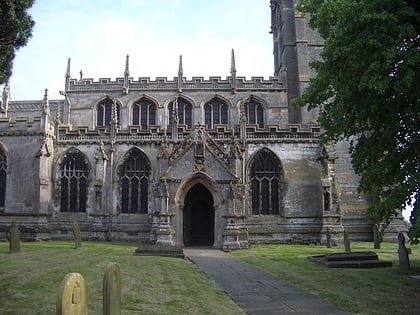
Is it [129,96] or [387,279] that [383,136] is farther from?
[129,96]

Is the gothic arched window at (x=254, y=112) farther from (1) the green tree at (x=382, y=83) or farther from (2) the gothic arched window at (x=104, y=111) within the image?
(1) the green tree at (x=382, y=83)

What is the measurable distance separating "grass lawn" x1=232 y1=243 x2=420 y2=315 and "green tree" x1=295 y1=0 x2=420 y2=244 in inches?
64.0

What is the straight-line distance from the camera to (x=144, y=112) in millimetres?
37500

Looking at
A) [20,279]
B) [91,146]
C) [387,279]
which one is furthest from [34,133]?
[387,279]

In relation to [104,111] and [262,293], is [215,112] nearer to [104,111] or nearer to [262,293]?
[104,111]

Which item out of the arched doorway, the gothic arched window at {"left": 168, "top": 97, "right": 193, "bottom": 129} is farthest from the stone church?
the gothic arched window at {"left": 168, "top": 97, "right": 193, "bottom": 129}

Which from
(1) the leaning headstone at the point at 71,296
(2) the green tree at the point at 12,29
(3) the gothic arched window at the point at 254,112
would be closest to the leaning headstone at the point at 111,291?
(1) the leaning headstone at the point at 71,296

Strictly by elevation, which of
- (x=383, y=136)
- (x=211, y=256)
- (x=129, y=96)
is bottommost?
(x=211, y=256)

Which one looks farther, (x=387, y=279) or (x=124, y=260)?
(x=124, y=260)

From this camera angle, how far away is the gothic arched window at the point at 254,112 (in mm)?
37375

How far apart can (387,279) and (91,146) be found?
21.7 meters

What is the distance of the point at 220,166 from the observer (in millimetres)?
26109

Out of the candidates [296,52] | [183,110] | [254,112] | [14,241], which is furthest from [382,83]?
[296,52]

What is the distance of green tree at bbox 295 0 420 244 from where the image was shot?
33.2 ft
